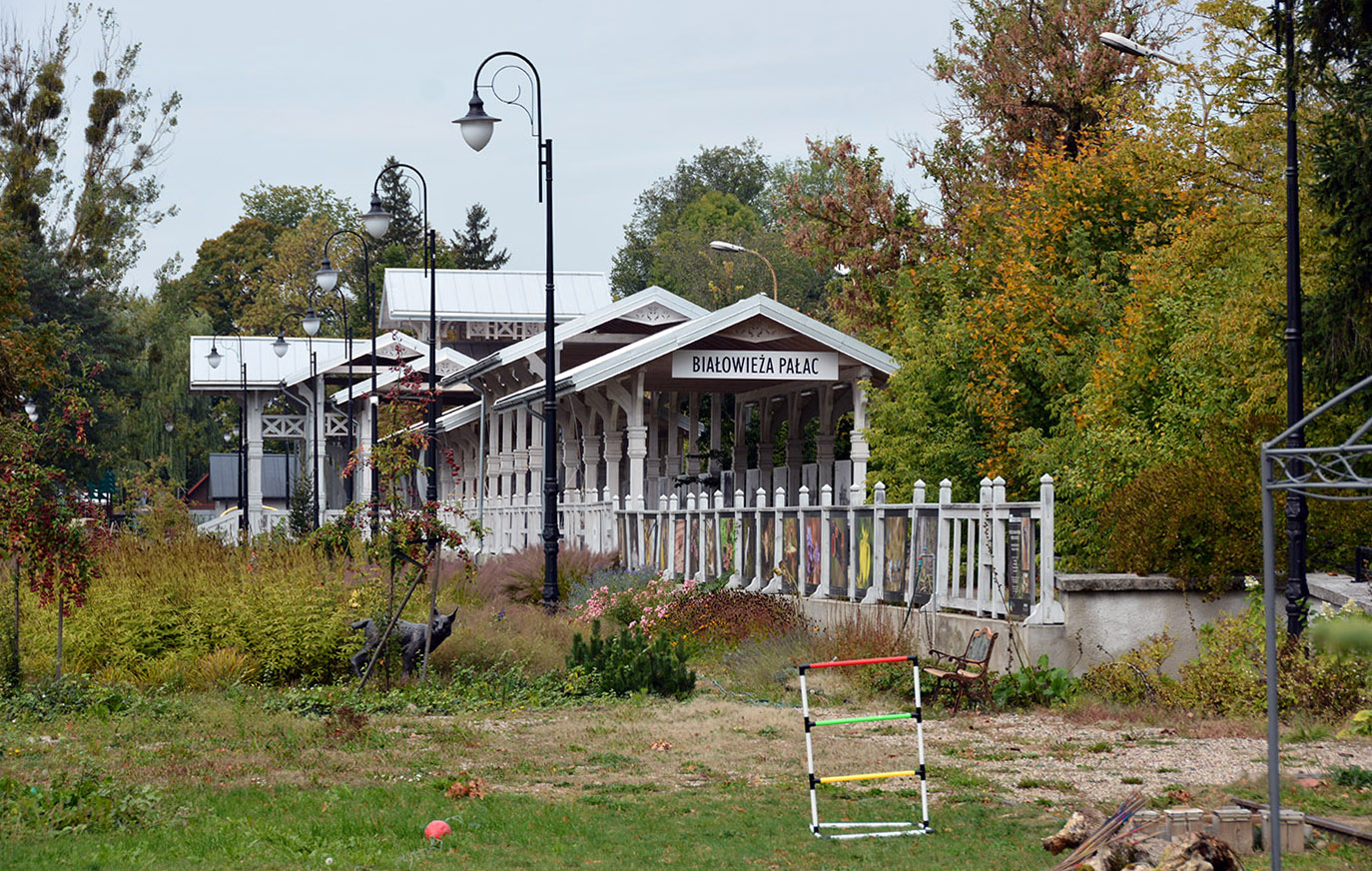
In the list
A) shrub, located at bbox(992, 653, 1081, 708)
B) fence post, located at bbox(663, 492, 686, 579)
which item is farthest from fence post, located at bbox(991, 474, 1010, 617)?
fence post, located at bbox(663, 492, 686, 579)

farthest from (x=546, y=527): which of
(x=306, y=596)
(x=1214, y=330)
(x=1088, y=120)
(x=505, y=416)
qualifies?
(x=1088, y=120)

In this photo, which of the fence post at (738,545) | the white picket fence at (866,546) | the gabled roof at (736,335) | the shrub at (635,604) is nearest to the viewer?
the white picket fence at (866,546)

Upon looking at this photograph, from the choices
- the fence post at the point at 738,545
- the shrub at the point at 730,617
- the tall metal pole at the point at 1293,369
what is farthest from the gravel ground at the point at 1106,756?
the fence post at the point at 738,545

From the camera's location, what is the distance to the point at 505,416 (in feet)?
128

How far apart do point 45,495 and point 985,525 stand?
948cm

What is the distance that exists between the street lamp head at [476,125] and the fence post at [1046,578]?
9.45 metres

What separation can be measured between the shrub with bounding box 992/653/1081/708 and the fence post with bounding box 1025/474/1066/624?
1.92 feet

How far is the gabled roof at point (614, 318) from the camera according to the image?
3194cm

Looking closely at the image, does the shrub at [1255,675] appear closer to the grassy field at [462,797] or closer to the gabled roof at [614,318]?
the grassy field at [462,797]

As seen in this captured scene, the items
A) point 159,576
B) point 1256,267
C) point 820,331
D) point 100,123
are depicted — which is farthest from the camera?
point 100,123

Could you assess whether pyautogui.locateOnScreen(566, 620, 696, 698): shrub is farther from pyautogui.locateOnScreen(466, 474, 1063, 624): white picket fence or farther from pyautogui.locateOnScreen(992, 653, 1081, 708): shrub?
pyautogui.locateOnScreen(992, 653, 1081, 708): shrub

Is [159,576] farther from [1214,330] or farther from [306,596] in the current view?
[1214,330]

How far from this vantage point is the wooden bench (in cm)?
1464

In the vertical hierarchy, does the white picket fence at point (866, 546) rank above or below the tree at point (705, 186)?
below
